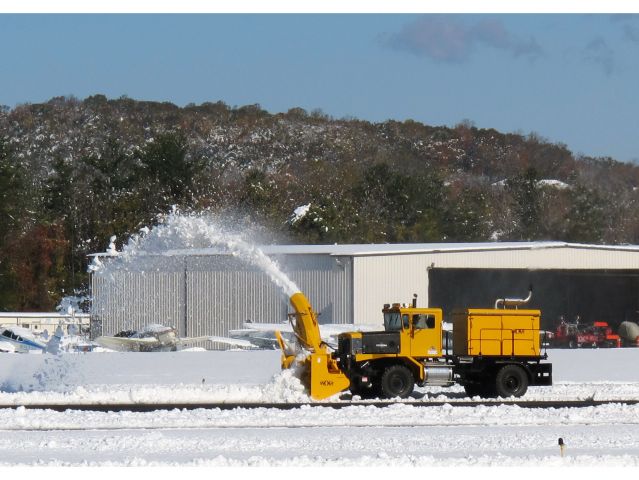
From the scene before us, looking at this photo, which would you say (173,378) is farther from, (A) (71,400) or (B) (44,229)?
(B) (44,229)

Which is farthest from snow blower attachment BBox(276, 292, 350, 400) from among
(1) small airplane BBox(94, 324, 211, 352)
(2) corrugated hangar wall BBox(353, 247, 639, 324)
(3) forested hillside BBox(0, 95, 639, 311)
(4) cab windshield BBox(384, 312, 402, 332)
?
(3) forested hillside BBox(0, 95, 639, 311)

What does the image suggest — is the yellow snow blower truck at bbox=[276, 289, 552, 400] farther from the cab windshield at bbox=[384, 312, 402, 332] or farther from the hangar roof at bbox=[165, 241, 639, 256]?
the hangar roof at bbox=[165, 241, 639, 256]

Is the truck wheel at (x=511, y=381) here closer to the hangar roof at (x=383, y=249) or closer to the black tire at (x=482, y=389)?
the black tire at (x=482, y=389)

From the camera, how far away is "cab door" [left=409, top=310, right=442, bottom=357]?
1061 inches

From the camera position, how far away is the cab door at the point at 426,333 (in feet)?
88.4

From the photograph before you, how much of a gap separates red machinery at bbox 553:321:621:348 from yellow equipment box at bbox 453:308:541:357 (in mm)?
30859

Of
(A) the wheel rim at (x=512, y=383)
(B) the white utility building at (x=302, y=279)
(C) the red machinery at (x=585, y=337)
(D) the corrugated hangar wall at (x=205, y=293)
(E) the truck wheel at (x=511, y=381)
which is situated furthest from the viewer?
(C) the red machinery at (x=585, y=337)

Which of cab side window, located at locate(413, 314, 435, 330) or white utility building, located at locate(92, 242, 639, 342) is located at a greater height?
white utility building, located at locate(92, 242, 639, 342)

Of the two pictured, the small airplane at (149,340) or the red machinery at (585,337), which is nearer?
the small airplane at (149,340)

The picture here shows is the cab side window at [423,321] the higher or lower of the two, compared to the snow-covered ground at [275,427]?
higher

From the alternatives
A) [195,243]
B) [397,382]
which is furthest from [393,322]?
[195,243]

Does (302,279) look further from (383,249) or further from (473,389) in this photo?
(473,389)

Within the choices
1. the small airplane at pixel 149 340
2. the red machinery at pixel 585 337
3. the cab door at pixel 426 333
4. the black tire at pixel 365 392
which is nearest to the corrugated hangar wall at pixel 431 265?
the red machinery at pixel 585 337

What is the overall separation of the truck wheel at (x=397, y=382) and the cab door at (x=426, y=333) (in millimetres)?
579
